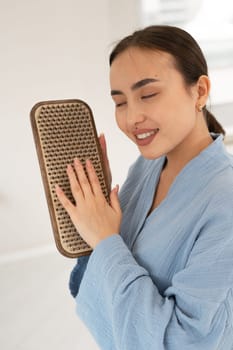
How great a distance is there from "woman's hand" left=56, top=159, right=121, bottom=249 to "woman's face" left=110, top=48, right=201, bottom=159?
10 centimetres

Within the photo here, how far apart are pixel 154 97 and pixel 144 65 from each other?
0.15ft

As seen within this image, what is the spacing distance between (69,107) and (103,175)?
0.38ft

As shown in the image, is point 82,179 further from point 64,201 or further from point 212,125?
point 212,125

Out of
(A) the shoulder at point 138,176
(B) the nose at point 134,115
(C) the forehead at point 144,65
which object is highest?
(C) the forehead at point 144,65

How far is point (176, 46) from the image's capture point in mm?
586

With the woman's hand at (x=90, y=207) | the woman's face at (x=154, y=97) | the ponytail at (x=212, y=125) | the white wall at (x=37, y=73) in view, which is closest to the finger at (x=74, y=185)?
the woman's hand at (x=90, y=207)

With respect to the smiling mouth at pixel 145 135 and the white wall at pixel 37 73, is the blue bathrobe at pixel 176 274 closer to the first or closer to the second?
the smiling mouth at pixel 145 135

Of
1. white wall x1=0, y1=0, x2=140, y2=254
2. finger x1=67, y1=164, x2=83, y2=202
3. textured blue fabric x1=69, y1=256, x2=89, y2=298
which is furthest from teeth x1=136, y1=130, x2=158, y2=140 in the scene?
white wall x1=0, y1=0, x2=140, y2=254

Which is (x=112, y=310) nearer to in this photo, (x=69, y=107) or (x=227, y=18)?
(x=69, y=107)

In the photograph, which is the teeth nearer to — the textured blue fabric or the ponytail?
the ponytail

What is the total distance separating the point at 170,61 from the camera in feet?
1.89

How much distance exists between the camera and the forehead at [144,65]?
0.57m

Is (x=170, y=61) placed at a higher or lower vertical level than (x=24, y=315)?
higher

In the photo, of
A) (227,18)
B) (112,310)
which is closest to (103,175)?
(112,310)
